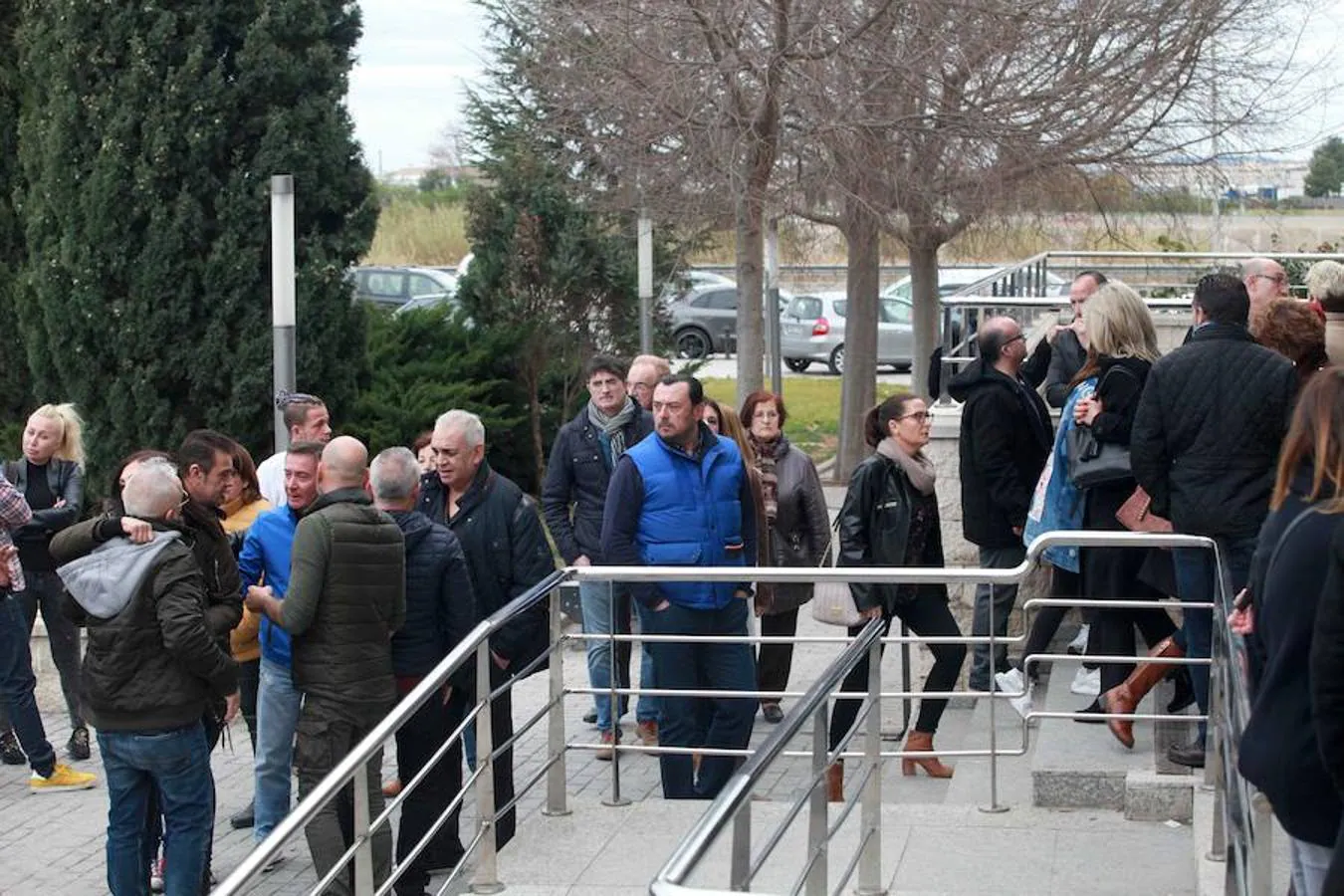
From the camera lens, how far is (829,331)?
34062 millimetres

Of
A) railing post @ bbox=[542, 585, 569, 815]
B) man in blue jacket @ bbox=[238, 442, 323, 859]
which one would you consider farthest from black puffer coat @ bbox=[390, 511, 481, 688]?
man in blue jacket @ bbox=[238, 442, 323, 859]

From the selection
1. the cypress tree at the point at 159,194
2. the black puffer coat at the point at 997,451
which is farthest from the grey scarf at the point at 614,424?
the cypress tree at the point at 159,194

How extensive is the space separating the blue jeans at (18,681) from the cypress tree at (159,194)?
155 inches

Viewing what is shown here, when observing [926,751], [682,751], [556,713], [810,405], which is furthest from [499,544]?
[810,405]

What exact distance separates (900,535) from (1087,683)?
3.98ft

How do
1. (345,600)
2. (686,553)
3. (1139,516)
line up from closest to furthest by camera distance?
(345,600) < (686,553) < (1139,516)

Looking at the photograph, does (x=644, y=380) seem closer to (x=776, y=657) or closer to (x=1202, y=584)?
(x=776, y=657)

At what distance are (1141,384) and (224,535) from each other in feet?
11.9

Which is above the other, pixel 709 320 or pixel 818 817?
pixel 709 320

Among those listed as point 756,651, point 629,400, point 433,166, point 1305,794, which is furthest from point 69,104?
point 433,166

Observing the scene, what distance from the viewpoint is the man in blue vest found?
7.56 meters

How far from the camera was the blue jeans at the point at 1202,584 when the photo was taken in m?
6.98

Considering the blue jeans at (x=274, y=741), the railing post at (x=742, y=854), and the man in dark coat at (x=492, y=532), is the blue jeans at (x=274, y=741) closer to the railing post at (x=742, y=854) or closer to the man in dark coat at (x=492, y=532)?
the man in dark coat at (x=492, y=532)

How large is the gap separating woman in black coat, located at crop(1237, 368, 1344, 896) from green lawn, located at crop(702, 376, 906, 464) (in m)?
16.9
